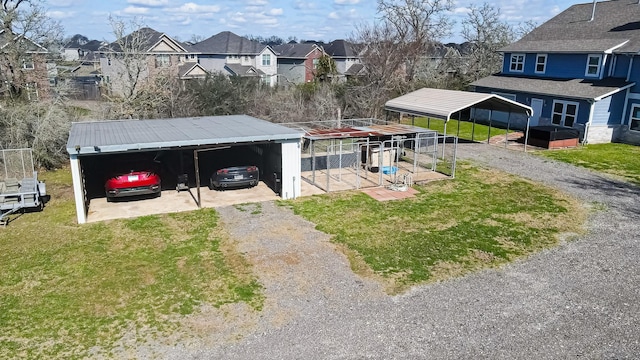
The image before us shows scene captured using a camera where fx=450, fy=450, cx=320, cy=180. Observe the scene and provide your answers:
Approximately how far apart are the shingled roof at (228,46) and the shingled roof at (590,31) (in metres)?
35.5

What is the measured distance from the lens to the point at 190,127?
53.7ft

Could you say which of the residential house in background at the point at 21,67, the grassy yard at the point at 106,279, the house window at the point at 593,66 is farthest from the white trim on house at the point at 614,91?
the residential house in background at the point at 21,67

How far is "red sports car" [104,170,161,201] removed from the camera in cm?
1437

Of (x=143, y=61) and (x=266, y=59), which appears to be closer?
(x=143, y=61)

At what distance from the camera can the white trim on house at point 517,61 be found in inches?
1282

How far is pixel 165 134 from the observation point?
581 inches

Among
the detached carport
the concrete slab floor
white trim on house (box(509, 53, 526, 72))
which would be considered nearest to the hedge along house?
the concrete slab floor

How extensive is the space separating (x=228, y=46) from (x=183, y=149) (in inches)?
1911

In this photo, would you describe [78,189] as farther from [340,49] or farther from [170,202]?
[340,49]

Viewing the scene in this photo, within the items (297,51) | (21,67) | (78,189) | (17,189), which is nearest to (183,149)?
(78,189)

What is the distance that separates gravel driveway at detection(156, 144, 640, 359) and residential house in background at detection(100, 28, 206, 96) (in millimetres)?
17153

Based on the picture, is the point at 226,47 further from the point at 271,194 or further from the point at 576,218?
the point at 576,218

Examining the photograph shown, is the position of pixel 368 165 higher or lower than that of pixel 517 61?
lower

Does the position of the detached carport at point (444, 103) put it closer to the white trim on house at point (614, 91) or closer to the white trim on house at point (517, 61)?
the white trim on house at point (614, 91)
